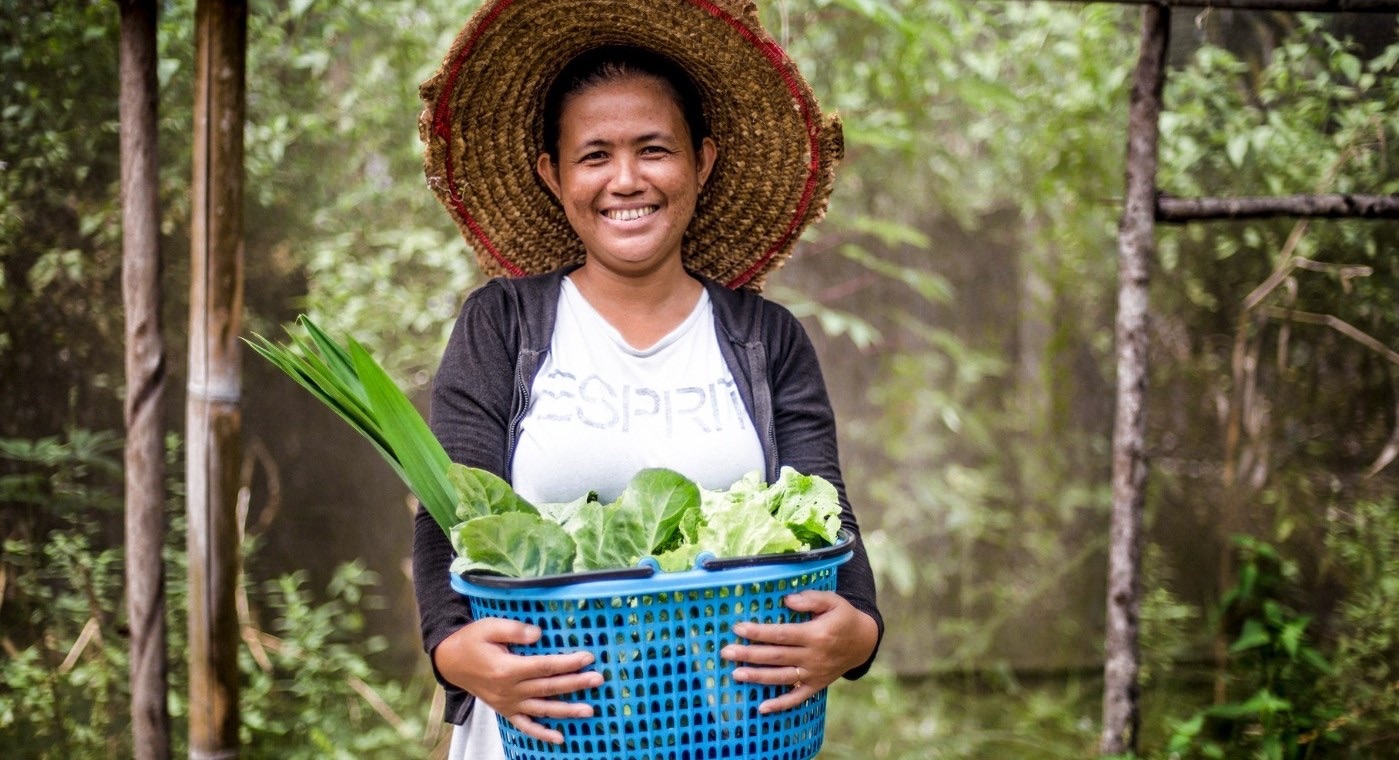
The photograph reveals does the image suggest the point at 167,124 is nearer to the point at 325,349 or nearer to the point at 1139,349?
the point at 325,349

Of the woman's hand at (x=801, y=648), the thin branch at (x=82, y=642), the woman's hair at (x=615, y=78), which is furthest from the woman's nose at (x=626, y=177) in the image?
the thin branch at (x=82, y=642)

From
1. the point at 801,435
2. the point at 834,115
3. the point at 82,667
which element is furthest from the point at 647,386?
the point at 82,667

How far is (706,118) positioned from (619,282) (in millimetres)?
357

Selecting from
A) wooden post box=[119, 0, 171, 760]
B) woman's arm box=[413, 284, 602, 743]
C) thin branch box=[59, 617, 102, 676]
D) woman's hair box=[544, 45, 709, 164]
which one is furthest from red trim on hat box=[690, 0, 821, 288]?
thin branch box=[59, 617, 102, 676]

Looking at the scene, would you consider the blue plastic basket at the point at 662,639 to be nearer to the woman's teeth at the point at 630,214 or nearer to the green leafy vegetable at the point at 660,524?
the green leafy vegetable at the point at 660,524

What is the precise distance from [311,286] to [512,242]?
1565 millimetres

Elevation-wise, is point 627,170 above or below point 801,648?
above

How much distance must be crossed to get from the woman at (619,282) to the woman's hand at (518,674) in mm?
14

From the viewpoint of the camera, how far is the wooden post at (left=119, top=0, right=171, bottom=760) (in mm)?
2203

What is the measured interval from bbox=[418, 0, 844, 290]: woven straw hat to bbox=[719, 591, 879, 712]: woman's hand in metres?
0.81

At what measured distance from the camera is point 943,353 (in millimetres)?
3936

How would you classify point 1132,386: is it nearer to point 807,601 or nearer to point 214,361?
point 807,601

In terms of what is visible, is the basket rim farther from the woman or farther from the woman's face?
the woman's face

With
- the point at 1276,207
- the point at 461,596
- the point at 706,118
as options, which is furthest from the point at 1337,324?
the point at 461,596
